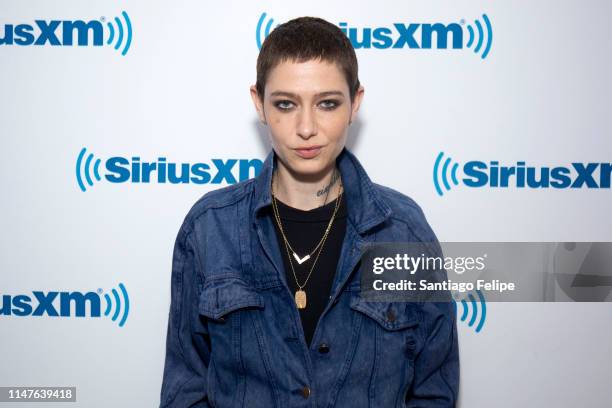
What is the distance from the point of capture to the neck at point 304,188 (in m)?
1.44

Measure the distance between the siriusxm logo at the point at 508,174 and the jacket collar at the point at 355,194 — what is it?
1.34ft

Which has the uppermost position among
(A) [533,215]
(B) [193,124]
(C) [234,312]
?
(B) [193,124]

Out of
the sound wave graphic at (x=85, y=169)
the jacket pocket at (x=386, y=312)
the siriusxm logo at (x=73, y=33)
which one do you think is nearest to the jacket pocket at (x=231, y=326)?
the jacket pocket at (x=386, y=312)

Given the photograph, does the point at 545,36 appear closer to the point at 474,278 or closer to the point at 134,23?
the point at 474,278

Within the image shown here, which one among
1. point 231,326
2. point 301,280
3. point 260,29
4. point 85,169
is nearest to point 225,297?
point 231,326

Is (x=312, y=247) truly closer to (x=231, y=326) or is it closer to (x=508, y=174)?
(x=231, y=326)

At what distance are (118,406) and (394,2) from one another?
1631mm

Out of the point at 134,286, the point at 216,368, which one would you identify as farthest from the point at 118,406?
the point at 216,368

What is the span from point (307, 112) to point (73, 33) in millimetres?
955

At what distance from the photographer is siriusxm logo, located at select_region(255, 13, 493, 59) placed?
172 centimetres

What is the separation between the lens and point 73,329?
6.02 feet

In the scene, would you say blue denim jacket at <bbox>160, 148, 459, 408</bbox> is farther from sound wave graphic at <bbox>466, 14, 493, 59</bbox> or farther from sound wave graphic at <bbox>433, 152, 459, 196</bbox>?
sound wave graphic at <bbox>466, 14, 493, 59</bbox>

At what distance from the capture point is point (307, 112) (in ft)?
4.31

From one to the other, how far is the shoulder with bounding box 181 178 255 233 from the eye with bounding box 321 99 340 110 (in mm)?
301
